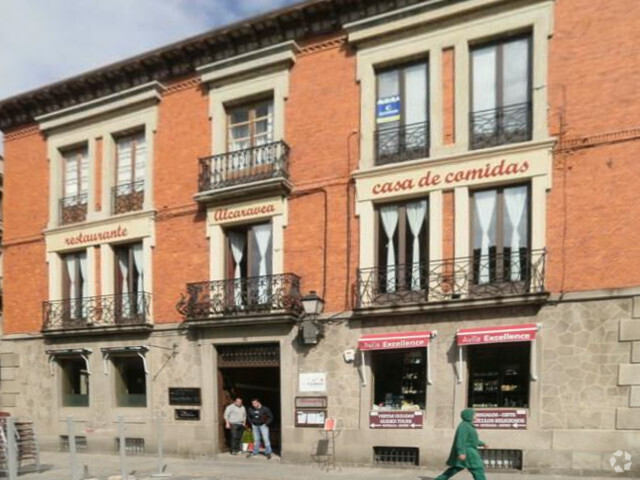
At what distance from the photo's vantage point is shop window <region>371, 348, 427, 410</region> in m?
13.5

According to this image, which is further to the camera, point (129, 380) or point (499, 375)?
point (129, 380)

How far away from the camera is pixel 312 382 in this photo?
47.1 feet

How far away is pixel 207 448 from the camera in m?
15.4

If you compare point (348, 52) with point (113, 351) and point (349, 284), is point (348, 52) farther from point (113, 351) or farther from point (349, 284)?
point (113, 351)

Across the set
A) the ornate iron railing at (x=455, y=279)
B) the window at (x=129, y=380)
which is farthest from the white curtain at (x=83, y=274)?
the ornate iron railing at (x=455, y=279)

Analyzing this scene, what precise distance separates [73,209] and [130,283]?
10.4ft

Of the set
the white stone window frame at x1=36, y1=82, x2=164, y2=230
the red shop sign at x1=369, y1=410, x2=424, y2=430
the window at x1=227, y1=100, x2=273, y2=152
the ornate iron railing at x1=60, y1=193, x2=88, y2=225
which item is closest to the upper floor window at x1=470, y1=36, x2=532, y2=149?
the window at x1=227, y1=100, x2=273, y2=152

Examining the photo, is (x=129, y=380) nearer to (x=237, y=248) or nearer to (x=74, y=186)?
(x=237, y=248)

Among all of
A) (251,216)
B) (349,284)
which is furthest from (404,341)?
(251,216)

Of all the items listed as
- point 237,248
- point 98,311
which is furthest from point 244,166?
point 98,311

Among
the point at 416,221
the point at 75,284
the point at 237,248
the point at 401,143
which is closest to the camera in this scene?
the point at 416,221

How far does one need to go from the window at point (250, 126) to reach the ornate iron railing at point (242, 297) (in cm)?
363

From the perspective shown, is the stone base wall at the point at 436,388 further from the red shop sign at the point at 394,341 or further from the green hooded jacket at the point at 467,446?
the green hooded jacket at the point at 467,446

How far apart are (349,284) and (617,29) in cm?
767
